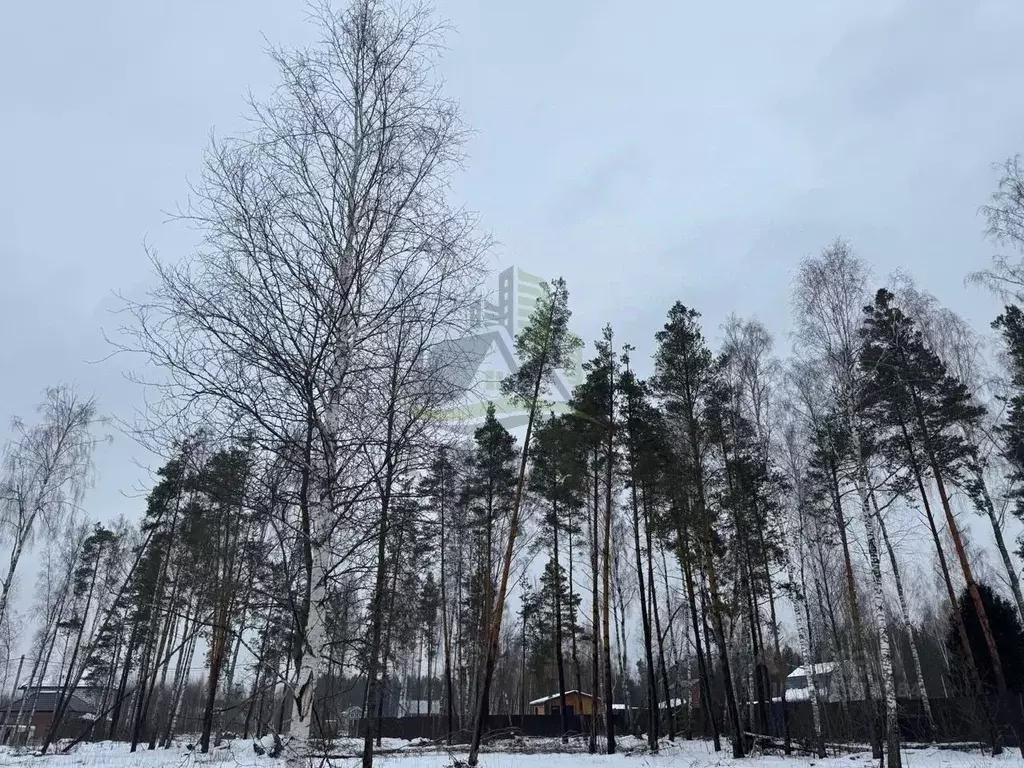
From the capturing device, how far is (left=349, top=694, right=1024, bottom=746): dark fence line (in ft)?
54.7

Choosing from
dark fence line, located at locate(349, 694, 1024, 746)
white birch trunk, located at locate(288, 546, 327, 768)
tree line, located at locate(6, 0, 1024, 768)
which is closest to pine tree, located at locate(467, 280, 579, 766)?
tree line, located at locate(6, 0, 1024, 768)

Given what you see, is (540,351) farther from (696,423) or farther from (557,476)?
(557,476)

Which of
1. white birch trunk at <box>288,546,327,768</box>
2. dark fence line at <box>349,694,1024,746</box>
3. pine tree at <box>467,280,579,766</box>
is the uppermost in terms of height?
pine tree at <box>467,280,579,766</box>

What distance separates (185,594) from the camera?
23188 millimetres

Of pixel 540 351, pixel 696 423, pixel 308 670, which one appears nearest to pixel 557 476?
pixel 696 423

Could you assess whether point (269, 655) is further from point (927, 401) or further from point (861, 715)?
point (927, 401)

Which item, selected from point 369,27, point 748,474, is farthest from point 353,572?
point 748,474

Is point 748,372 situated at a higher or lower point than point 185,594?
higher

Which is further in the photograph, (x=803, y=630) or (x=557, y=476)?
(x=557, y=476)

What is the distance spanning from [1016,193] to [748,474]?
9363mm

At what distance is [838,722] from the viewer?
1734cm

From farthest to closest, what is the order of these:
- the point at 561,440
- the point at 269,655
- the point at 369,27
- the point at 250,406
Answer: the point at 561,440 → the point at 369,27 → the point at 269,655 → the point at 250,406

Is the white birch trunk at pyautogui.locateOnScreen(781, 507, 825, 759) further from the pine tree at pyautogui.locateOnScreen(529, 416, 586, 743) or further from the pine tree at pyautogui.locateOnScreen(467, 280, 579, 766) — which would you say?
the pine tree at pyautogui.locateOnScreen(467, 280, 579, 766)

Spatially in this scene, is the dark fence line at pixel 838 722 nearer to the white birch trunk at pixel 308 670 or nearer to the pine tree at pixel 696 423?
the pine tree at pixel 696 423
